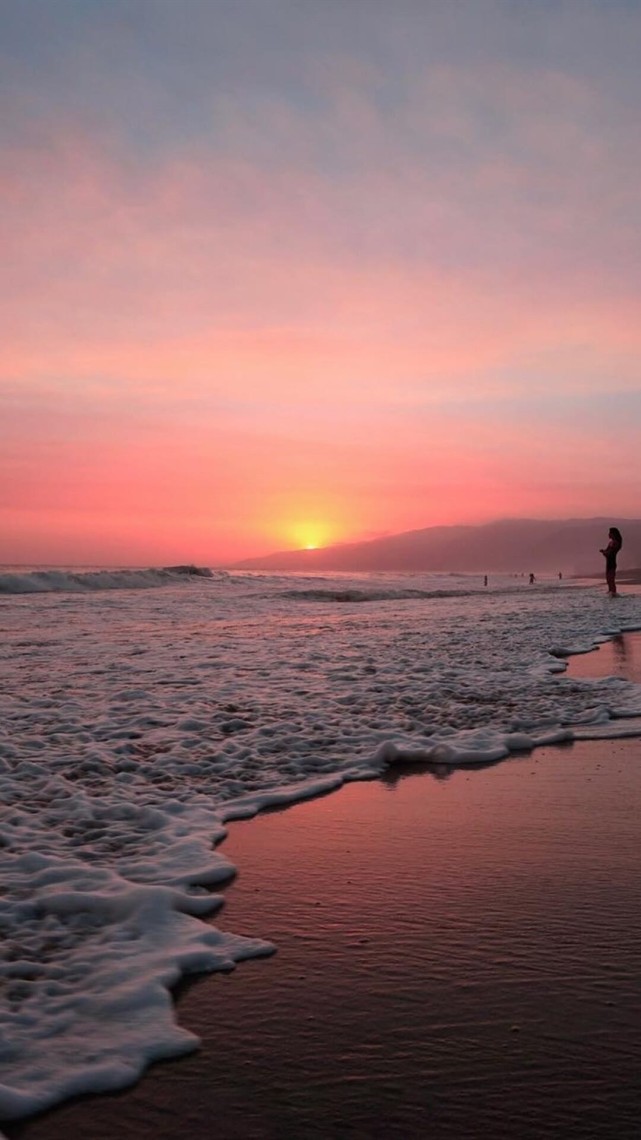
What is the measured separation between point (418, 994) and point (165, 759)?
3.80 metres

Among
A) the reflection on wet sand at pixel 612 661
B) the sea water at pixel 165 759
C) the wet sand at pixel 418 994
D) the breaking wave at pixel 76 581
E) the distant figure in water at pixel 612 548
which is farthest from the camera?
the breaking wave at pixel 76 581

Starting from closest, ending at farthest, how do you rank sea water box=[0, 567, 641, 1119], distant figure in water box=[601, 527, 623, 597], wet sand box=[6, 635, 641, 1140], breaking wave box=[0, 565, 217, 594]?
wet sand box=[6, 635, 641, 1140] → sea water box=[0, 567, 641, 1119] → distant figure in water box=[601, 527, 623, 597] → breaking wave box=[0, 565, 217, 594]

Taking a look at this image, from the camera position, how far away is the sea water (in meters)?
2.92

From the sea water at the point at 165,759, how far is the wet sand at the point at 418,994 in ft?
0.56

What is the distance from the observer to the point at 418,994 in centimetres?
287

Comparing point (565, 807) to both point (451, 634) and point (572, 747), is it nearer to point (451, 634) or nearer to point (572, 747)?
point (572, 747)

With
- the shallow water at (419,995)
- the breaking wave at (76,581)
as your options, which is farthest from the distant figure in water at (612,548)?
the shallow water at (419,995)

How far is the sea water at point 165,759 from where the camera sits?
9.57ft

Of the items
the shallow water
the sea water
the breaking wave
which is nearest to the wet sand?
the shallow water

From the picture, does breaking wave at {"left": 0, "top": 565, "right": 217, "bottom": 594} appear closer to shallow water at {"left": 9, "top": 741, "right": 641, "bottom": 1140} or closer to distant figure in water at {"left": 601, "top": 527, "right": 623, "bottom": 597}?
distant figure in water at {"left": 601, "top": 527, "right": 623, "bottom": 597}

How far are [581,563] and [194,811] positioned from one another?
187897 mm

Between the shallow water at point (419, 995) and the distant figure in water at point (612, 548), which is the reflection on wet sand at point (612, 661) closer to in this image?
the shallow water at point (419, 995)

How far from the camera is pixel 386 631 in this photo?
692 inches

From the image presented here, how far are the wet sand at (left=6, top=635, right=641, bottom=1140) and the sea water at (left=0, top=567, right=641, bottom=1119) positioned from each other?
170 mm
